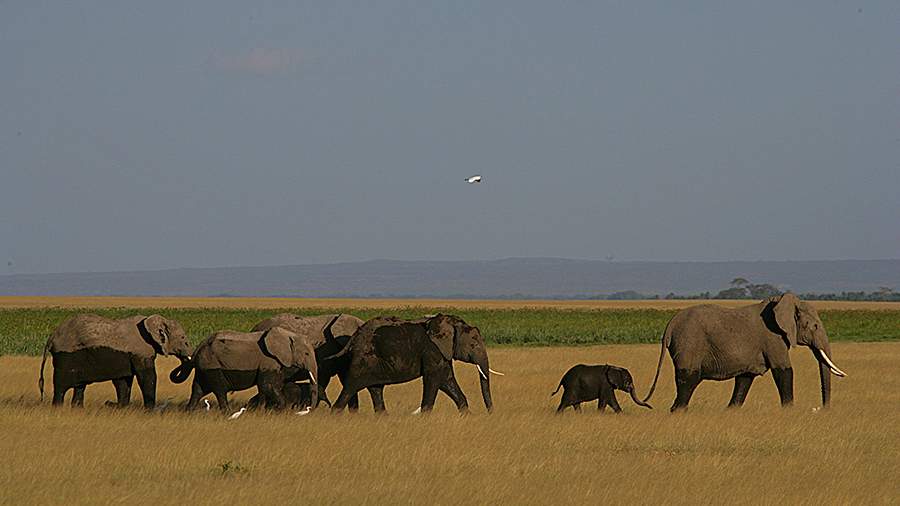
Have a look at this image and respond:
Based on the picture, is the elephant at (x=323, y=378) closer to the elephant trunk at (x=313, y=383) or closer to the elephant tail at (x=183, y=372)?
the elephant trunk at (x=313, y=383)

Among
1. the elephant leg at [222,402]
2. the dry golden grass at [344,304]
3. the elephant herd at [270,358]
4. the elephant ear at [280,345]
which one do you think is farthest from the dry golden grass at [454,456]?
the dry golden grass at [344,304]

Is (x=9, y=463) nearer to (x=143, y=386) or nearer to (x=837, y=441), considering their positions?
(x=143, y=386)

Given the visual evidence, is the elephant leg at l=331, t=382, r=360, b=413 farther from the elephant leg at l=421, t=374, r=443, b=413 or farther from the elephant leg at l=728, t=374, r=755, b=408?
the elephant leg at l=728, t=374, r=755, b=408

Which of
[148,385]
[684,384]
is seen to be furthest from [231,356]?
[684,384]

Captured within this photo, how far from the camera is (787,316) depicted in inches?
854

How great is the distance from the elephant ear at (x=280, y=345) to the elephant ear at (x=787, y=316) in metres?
7.97

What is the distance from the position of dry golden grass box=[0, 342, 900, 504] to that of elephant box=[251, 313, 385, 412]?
0.99m

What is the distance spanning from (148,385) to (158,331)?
880 millimetres

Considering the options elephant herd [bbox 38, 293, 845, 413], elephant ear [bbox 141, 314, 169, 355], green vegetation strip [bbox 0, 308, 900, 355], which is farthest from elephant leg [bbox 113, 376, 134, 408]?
green vegetation strip [bbox 0, 308, 900, 355]

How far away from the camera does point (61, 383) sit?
21000mm

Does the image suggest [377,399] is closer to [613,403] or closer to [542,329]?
[613,403]

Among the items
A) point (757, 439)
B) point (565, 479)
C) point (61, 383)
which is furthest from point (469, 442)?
point (61, 383)

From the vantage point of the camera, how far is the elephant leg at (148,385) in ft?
68.3

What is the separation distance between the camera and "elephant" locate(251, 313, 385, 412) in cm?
2147
